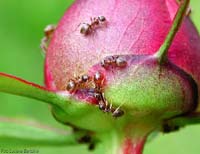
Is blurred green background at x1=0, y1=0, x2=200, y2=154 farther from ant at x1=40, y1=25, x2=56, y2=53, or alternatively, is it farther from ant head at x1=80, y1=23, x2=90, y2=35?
ant head at x1=80, y1=23, x2=90, y2=35

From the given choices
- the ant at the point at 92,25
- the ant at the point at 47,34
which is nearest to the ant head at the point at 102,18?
the ant at the point at 92,25

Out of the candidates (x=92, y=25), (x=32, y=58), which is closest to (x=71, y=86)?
(x=92, y=25)

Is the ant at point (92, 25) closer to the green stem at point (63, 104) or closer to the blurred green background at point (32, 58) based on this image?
the green stem at point (63, 104)

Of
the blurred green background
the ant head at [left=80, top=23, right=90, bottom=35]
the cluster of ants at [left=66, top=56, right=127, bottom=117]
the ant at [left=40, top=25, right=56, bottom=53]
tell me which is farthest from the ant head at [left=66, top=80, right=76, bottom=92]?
the blurred green background

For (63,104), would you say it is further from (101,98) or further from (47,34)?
(47,34)

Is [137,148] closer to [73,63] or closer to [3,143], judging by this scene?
[73,63]

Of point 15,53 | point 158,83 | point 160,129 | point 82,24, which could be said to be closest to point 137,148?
point 160,129
